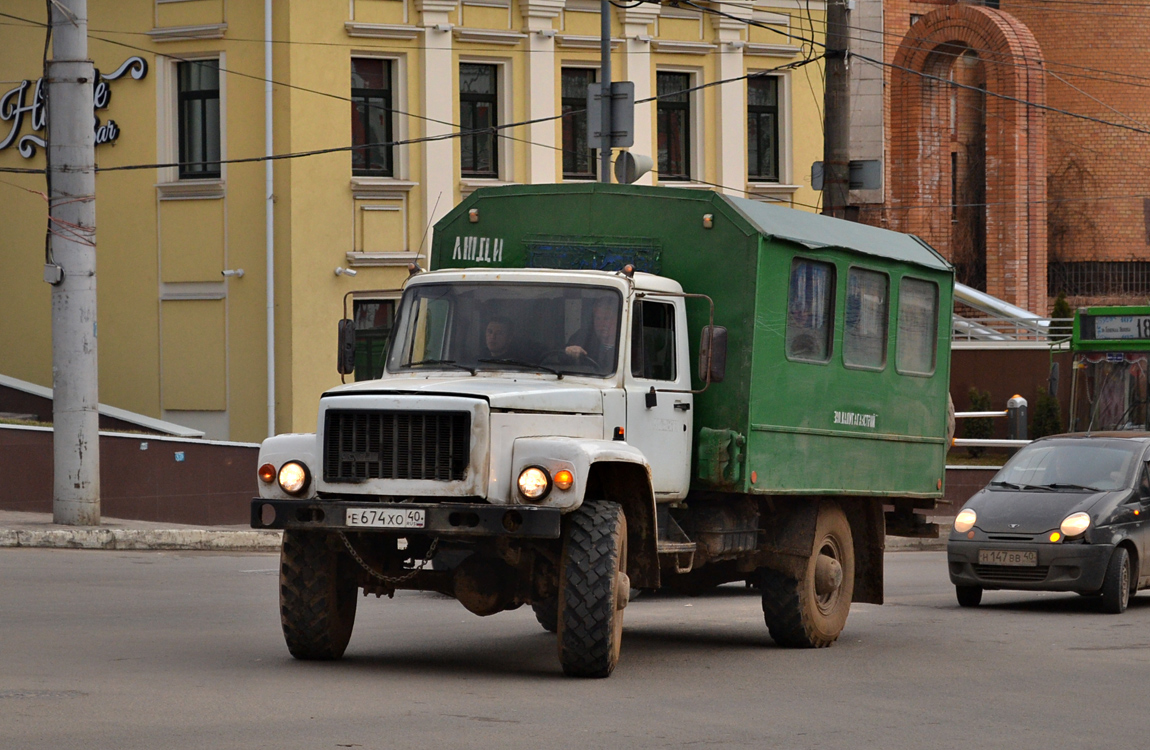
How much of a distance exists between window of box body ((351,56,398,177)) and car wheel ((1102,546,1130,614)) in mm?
15232

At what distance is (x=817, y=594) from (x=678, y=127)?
18.7 meters

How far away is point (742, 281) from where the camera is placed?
37.2 ft

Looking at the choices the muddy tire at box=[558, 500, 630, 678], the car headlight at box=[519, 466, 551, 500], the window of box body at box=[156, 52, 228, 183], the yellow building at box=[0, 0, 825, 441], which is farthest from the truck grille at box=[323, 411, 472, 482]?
the window of box body at box=[156, 52, 228, 183]

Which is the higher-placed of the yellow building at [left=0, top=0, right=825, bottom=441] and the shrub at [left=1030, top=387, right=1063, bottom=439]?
the yellow building at [left=0, top=0, right=825, bottom=441]

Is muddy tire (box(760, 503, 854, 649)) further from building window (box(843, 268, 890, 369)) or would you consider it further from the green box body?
building window (box(843, 268, 890, 369))

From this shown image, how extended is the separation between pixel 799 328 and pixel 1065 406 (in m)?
18.3

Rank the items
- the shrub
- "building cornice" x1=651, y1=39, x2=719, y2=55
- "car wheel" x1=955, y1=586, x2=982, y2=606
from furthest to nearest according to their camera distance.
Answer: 1. the shrub
2. "building cornice" x1=651, y1=39, x2=719, y2=55
3. "car wheel" x1=955, y1=586, x2=982, y2=606

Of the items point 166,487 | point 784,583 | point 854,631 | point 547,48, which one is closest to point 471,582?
point 784,583

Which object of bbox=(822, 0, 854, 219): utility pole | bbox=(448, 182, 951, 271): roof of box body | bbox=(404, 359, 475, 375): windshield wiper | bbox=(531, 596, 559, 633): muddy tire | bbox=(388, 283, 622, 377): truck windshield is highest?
bbox=(822, 0, 854, 219): utility pole

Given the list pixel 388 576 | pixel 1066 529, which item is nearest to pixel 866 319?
pixel 1066 529

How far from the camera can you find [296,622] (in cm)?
1029

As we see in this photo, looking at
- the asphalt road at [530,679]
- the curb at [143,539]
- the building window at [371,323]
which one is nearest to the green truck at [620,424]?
the asphalt road at [530,679]

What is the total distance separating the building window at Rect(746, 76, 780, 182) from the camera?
3094 centimetres

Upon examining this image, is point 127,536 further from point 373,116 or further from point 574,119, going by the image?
point 574,119
